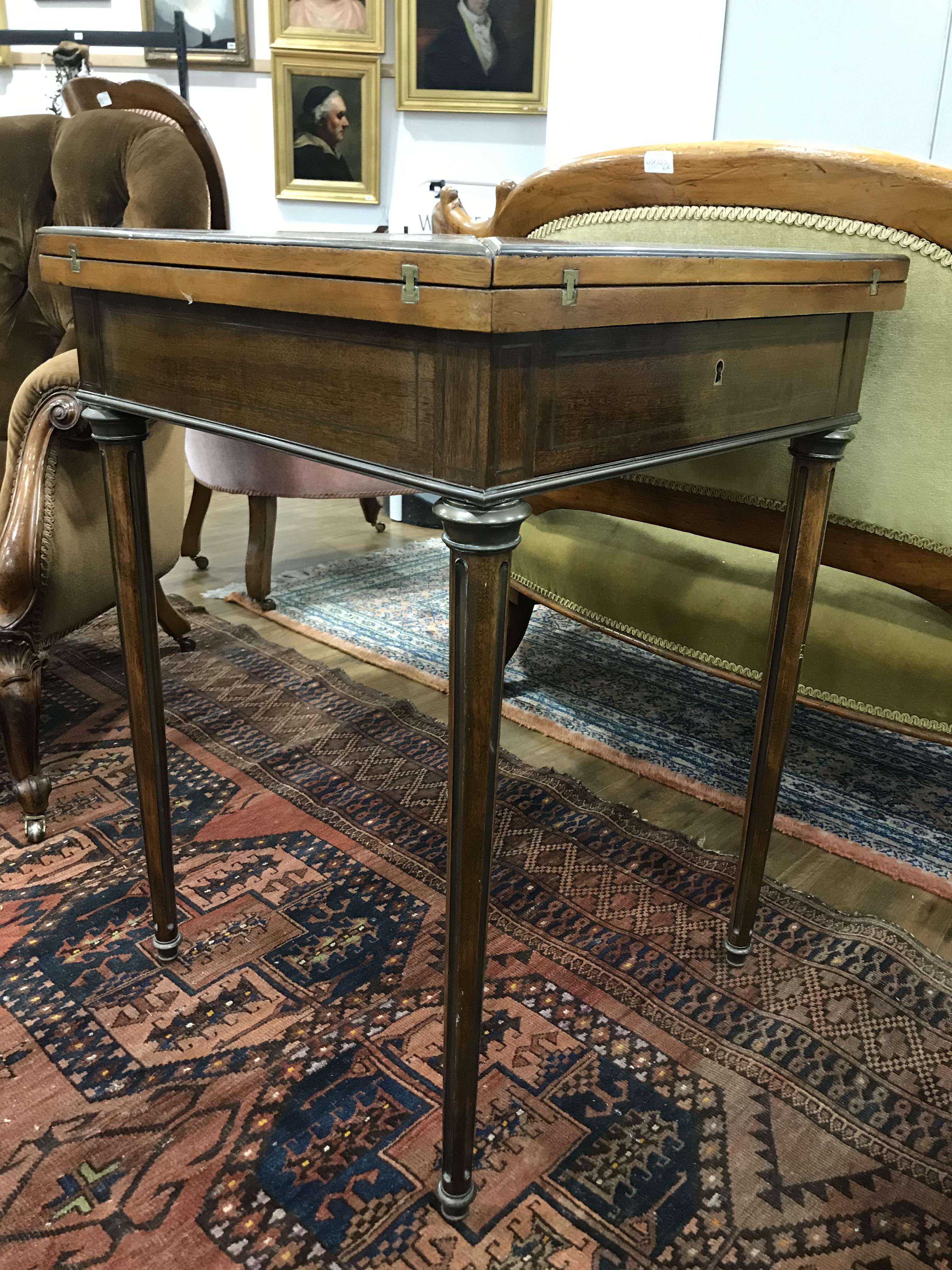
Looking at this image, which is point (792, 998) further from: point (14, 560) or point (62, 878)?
point (14, 560)

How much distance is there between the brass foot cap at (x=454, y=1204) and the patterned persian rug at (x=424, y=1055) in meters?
0.02

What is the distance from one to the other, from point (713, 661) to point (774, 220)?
0.78 meters

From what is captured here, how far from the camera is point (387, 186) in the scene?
460 cm

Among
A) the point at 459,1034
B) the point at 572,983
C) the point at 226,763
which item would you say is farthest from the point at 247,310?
the point at 226,763

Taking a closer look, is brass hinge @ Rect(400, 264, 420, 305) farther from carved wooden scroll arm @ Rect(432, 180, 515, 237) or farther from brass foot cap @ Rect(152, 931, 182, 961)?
carved wooden scroll arm @ Rect(432, 180, 515, 237)

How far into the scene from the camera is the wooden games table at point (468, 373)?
70 cm

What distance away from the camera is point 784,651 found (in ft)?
4.16

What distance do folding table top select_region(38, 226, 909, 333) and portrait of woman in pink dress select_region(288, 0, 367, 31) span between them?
13.0 feet

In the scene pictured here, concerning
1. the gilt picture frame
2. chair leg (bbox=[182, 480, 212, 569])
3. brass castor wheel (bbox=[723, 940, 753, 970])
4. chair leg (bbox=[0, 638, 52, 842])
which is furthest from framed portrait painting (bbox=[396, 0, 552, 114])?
brass castor wheel (bbox=[723, 940, 753, 970])

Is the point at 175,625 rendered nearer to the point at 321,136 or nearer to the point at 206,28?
the point at 321,136

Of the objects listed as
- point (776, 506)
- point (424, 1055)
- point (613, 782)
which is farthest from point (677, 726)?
point (424, 1055)

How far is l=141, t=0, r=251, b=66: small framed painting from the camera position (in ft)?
14.2

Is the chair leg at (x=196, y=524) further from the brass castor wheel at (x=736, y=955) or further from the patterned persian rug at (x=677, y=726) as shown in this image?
the brass castor wheel at (x=736, y=955)

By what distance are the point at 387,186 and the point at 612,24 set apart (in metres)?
1.20
